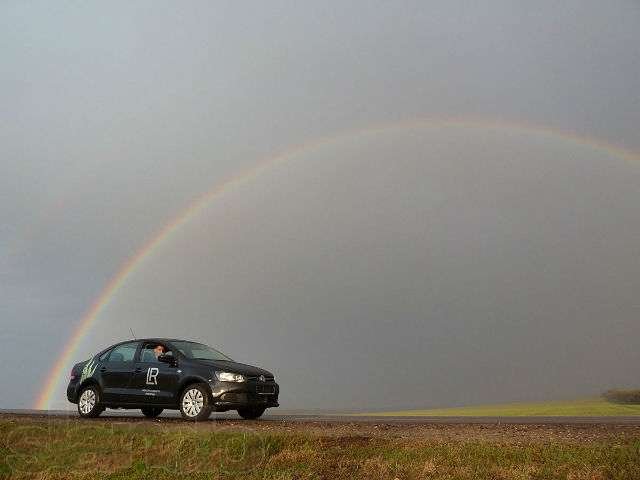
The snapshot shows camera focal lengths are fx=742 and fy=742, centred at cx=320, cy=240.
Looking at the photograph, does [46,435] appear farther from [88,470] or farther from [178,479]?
[178,479]

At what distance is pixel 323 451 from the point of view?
1229 centimetres

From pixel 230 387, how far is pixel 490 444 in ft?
24.4

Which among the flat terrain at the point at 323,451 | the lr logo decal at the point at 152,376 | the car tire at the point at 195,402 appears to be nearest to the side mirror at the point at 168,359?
the lr logo decal at the point at 152,376

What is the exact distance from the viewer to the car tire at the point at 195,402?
17.6m

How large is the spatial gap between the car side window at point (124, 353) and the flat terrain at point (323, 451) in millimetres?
3419

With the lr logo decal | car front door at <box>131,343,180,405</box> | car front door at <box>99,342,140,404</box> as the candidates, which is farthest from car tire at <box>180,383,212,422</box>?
car front door at <box>99,342,140,404</box>

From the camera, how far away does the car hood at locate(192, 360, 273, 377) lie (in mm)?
17875

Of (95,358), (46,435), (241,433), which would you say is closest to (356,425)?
(241,433)

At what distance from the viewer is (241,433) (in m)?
14.0

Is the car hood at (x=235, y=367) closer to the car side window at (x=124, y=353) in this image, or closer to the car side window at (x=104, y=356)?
the car side window at (x=124, y=353)

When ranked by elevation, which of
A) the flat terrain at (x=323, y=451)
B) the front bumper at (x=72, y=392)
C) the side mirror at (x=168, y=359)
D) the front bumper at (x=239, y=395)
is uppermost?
the side mirror at (x=168, y=359)

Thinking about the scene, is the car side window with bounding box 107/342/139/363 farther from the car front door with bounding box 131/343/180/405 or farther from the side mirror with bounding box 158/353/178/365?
the side mirror with bounding box 158/353/178/365

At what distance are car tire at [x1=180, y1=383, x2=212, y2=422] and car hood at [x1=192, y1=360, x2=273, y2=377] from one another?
0.55m

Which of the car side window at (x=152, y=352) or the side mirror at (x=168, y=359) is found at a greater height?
the car side window at (x=152, y=352)
